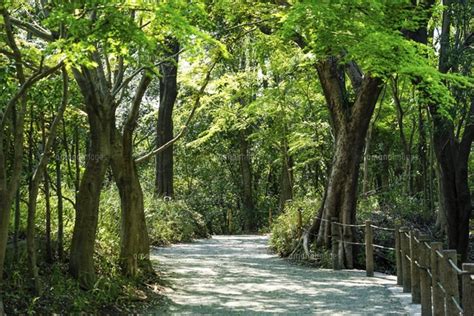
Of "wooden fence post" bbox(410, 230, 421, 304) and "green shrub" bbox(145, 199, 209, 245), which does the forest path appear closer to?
"wooden fence post" bbox(410, 230, 421, 304)

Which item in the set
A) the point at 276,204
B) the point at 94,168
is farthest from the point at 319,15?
the point at 276,204

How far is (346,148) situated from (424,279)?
7100 mm

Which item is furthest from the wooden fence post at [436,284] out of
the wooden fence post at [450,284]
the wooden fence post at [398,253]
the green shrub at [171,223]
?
the green shrub at [171,223]

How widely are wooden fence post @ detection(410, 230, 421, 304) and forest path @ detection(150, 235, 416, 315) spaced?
0.26m

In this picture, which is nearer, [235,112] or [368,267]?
[368,267]

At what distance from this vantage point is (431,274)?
292 inches

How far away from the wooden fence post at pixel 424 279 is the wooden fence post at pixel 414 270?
72 centimetres

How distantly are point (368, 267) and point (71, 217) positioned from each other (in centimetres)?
613

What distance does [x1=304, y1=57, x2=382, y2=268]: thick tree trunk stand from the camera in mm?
14531

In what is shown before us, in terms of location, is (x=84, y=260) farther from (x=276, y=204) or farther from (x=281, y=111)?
(x=276, y=204)

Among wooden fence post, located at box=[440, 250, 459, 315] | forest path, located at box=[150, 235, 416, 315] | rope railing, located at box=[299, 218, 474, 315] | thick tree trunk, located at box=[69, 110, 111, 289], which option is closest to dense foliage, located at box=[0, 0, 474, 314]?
thick tree trunk, located at box=[69, 110, 111, 289]

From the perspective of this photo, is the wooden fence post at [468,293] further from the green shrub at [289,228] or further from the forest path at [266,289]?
the green shrub at [289,228]

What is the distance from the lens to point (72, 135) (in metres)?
10.9

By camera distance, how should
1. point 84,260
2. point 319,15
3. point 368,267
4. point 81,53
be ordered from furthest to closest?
point 368,267 < point 319,15 < point 84,260 < point 81,53
